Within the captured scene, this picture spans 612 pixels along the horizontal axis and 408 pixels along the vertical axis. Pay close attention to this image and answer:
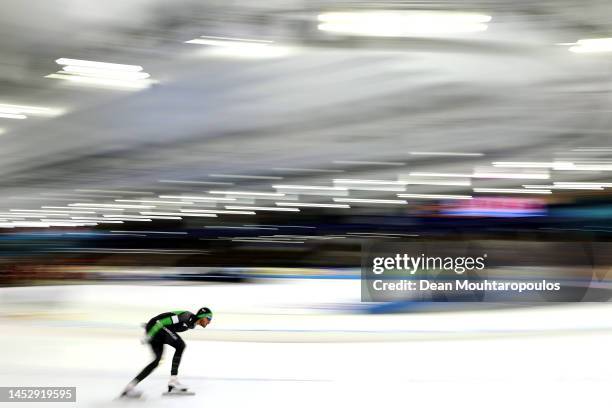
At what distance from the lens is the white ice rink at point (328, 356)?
429cm

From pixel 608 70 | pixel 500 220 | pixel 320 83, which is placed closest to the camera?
pixel 608 70

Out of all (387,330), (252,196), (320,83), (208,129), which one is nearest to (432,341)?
(387,330)

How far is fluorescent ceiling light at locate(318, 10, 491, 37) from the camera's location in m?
5.22

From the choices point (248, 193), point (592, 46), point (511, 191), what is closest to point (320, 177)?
point (248, 193)

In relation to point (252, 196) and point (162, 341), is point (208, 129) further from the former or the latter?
point (252, 196)

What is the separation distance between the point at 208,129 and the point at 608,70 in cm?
674

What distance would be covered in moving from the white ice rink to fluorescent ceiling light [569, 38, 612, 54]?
3.46 meters

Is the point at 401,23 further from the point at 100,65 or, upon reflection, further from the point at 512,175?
the point at 512,175

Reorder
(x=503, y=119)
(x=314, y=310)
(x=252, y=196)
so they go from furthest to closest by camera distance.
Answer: (x=252, y=196), (x=314, y=310), (x=503, y=119)

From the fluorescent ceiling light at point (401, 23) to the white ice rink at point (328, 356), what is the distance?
3.50 m

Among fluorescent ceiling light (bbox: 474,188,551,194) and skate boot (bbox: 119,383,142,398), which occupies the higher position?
fluorescent ceiling light (bbox: 474,188,551,194)

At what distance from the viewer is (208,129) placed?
10.2 meters

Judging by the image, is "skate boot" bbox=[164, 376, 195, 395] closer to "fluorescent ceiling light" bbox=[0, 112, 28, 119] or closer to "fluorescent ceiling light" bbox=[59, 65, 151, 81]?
"fluorescent ceiling light" bbox=[59, 65, 151, 81]

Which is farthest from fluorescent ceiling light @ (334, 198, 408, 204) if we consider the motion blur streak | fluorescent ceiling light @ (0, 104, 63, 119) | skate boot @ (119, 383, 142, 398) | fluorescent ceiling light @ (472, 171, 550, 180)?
skate boot @ (119, 383, 142, 398)
